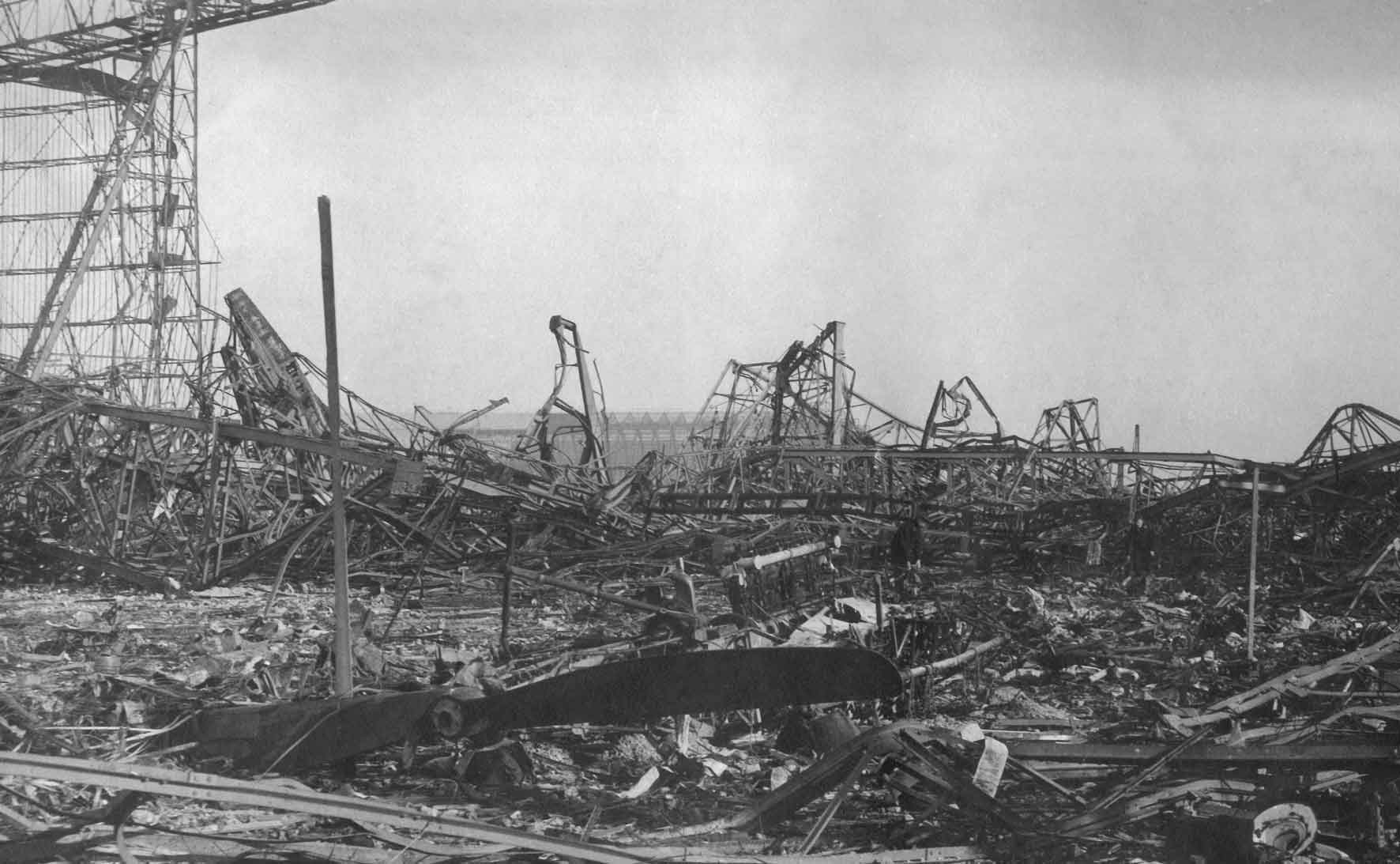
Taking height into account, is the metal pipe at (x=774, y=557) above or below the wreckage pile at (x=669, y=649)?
above

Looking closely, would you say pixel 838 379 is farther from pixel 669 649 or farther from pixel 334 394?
pixel 334 394

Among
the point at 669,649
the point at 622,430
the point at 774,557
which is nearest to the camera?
the point at 669,649

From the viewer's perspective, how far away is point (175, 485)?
1279 centimetres

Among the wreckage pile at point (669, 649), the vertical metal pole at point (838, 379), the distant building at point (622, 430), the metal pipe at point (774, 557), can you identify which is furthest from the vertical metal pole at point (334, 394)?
the vertical metal pole at point (838, 379)

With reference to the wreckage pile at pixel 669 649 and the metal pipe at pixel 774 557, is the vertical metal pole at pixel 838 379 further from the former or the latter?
the metal pipe at pixel 774 557

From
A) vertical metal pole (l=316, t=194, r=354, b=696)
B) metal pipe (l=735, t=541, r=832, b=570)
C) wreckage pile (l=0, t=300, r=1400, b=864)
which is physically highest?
vertical metal pole (l=316, t=194, r=354, b=696)

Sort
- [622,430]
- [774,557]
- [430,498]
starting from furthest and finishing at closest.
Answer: [622,430], [430,498], [774,557]

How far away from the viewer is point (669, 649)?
600 cm

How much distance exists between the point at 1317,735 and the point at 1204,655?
3.17 metres

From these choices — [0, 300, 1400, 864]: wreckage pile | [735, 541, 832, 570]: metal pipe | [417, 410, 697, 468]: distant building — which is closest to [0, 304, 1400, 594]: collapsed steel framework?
[0, 300, 1400, 864]: wreckage pile

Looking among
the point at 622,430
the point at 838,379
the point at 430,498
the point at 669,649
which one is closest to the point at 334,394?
the point at 669,649

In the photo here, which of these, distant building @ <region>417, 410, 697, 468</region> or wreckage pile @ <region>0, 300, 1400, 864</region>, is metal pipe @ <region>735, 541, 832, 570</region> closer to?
wreckage pile @ <region>0, 300, 1400, 864</region>

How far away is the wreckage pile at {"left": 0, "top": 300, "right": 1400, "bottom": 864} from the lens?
154 inches

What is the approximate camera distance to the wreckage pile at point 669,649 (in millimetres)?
3904
